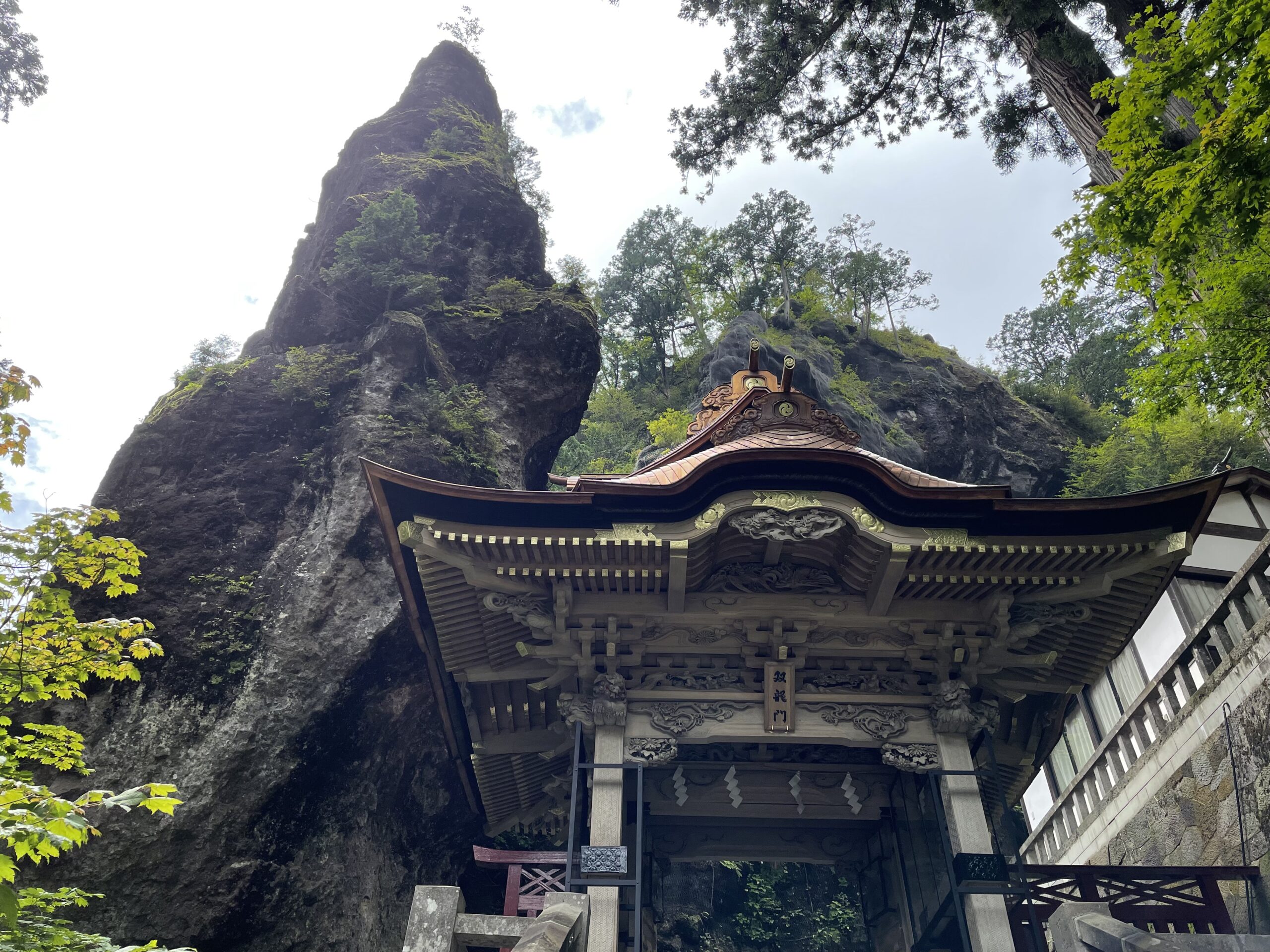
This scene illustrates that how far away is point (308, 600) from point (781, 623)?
22.5ft

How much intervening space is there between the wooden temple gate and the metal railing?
71cm

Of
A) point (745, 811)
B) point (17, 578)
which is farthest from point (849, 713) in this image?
point (17, 578)

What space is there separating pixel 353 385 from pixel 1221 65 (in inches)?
519

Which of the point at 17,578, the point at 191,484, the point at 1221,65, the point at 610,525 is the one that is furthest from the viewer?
the point at 191,484

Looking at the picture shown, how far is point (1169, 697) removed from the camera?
8.91m

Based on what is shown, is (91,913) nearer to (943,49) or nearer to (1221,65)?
(1221,65)

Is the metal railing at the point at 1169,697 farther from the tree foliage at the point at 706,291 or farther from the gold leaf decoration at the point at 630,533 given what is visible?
the tree foliage at the point at 706,291

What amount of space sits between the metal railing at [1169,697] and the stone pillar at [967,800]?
7.26ft

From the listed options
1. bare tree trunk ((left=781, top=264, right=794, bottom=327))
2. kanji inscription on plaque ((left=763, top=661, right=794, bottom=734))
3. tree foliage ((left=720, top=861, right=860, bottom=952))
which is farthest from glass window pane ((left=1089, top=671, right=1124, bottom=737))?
bare tree trunk ((left=781, top=264, right=794, bottom=327))

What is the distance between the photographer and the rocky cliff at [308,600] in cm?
905

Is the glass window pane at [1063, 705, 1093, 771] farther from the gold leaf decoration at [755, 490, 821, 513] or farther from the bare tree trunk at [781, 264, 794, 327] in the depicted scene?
the bare tree trunk at [781, 264, 794, 327]

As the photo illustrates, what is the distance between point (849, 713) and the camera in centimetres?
847

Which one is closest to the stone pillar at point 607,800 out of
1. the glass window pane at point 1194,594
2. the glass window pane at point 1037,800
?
the glass window pane at point 1194,594

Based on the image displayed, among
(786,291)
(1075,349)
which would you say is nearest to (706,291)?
(786,291)
